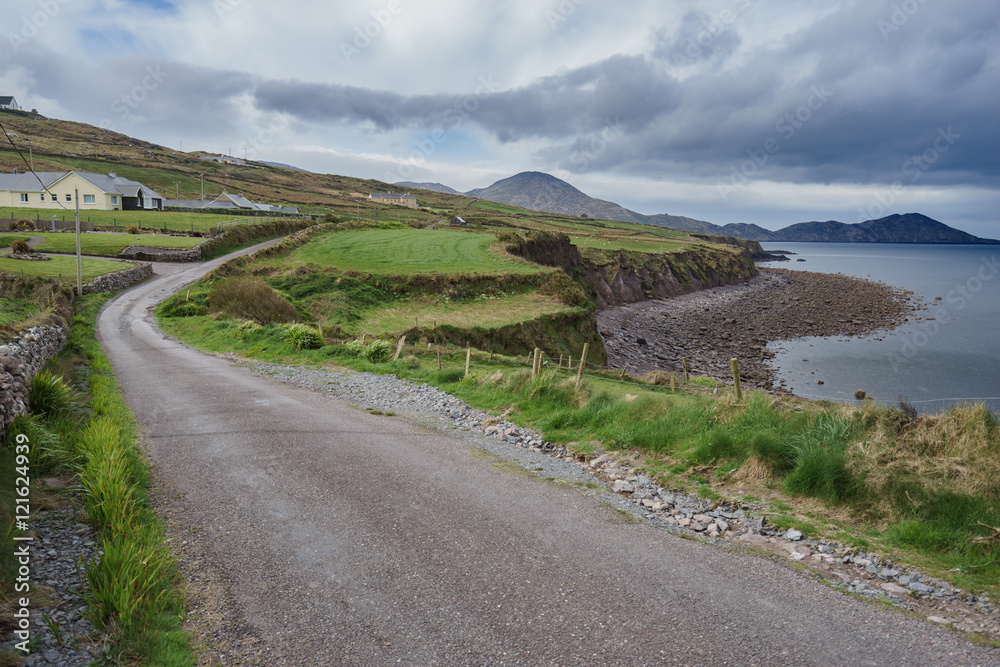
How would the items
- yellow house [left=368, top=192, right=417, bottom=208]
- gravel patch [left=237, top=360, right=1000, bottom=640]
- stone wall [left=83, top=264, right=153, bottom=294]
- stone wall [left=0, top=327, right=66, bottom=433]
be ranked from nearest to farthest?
gravel patch [left=237, top=360, right=1000, bottom=640], stone wall [left=0, top=327, right=66, bottom=433], stone wall [left=83, top=264, right=153, bottom=294], yellow house [left=368, top=192, right=417, bottom=208]

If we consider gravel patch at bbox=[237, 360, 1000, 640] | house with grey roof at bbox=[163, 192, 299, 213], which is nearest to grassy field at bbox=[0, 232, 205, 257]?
house with grey roof at bbox=[163, 192, 299, 213]

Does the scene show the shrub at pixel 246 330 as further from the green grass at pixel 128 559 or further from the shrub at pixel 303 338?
the green grass at pixel 128 559

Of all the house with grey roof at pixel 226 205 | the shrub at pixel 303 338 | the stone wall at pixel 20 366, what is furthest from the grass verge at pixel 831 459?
the house with grey roof at pixel 226 205

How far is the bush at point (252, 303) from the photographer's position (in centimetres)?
3316

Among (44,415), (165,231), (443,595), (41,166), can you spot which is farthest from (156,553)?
(41,166)

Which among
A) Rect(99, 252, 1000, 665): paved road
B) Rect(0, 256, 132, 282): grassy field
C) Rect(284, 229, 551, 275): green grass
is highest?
Rect(284, 229, 551, 275): green grass

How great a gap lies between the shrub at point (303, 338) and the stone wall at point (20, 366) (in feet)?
29.1

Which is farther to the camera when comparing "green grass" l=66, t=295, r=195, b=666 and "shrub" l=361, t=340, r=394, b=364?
"shrub" l=361, t=340, r=394, b=364

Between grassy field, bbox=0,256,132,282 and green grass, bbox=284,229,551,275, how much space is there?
604 inches

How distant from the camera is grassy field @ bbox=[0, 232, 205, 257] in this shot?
174 feet

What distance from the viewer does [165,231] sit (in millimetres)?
71938

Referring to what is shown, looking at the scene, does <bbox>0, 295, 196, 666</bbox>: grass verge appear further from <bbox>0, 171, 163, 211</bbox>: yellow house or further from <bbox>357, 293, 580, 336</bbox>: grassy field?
<bbox>0, 171, 163, 211</bbox>: yellow house

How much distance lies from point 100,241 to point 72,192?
46194 millimetres

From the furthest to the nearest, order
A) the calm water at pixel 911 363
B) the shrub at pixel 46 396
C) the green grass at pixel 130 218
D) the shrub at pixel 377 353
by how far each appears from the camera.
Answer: the green grass at pixel 130 218 < the calm water at pixel 911 363 < the shrub at pixel 377 353 < the shrub at pixel 46 396
